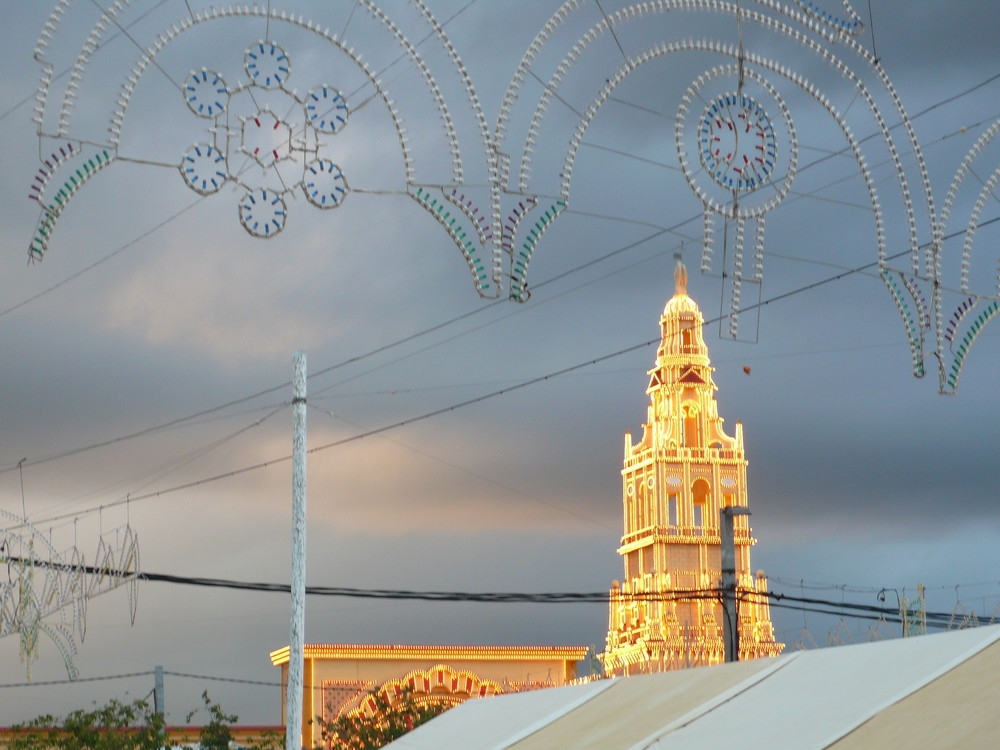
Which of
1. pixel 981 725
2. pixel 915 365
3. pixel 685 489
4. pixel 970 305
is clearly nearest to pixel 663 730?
pixel 981 725

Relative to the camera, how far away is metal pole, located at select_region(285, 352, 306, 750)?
24906mm

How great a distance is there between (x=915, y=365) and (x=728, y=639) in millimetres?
13851

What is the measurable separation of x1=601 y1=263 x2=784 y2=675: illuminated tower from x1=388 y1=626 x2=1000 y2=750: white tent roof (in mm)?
40967

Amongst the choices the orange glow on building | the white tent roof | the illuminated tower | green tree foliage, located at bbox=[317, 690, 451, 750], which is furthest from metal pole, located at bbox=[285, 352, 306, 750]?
the illuminated tower

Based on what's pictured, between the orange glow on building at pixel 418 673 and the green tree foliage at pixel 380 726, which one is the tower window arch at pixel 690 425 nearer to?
the orange glow on building at pixel 418 673

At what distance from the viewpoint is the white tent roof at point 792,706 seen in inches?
551

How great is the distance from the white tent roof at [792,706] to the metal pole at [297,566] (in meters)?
3.59

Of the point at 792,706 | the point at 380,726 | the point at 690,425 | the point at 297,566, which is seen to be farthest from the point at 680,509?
the point at 792,706

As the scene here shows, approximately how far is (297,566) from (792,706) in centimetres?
1120

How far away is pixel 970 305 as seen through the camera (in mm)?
A: 21391

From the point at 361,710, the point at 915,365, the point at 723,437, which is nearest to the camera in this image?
the point at 915,365

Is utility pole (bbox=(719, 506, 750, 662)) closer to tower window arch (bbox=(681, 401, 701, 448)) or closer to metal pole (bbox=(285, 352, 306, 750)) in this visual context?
metal pole (bbox=(285, 352, 306, 750))

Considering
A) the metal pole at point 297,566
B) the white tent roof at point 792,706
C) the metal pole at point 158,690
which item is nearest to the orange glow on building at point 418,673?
the metal pole at point 158,690

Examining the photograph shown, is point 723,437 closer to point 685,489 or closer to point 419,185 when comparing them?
point 685,489
